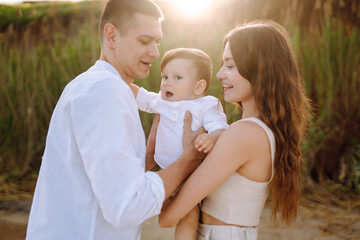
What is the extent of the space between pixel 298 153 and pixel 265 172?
248 mm

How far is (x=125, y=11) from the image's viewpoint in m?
1.80

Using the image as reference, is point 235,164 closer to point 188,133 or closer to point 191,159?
point 191,159

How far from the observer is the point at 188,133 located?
197cm

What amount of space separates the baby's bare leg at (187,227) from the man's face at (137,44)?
2.52ft

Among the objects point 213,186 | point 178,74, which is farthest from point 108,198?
point 178,74

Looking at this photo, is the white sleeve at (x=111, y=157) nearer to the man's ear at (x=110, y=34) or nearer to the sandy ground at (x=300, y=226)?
the man's ear at (x=110, y=34)

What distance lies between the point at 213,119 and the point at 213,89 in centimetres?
203

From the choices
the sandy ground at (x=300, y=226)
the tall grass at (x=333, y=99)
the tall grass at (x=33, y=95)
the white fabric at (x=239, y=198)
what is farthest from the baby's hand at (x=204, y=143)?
the tall grass at (x=33, y=95)

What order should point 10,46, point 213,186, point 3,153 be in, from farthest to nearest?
point 10,46, point 3,153, point 213,186

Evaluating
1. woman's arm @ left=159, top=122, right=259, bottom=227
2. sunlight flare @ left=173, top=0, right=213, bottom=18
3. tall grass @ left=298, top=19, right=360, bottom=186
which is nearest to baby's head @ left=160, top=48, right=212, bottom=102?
woman's arm @ left=159, top=122, right=259, bottom=227

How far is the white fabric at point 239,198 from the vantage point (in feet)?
5.86

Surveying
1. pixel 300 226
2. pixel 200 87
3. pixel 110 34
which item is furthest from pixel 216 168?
pixel 300 226

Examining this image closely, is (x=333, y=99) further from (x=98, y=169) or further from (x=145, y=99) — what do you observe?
(x=98, y=169)

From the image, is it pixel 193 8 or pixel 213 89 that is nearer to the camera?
pixel 213 89
